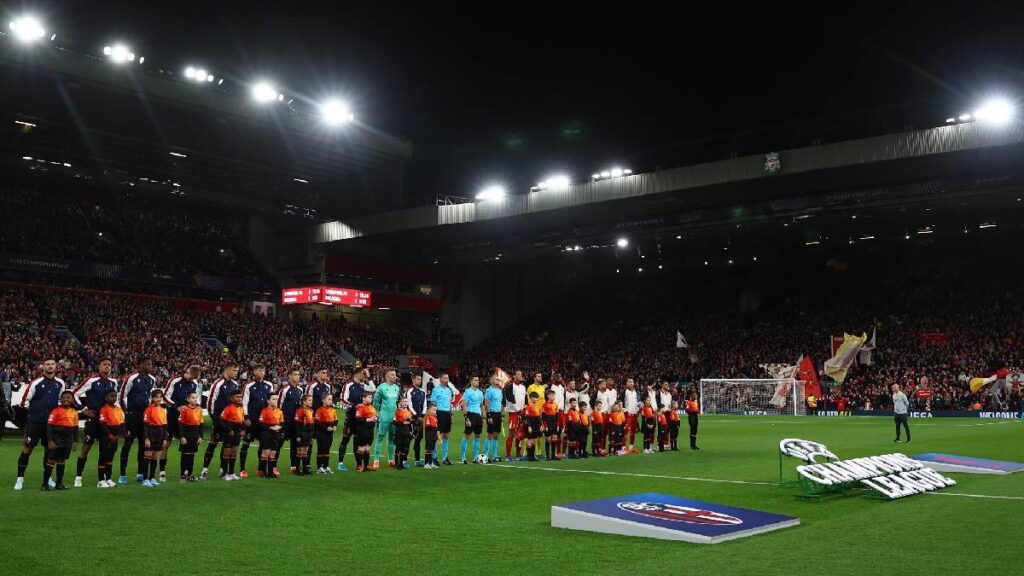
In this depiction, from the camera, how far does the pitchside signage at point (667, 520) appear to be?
838 centimetres

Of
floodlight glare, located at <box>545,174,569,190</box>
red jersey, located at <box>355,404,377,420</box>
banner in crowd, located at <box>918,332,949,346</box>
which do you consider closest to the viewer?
red jersey, located at <box>355,404,377,420</box>

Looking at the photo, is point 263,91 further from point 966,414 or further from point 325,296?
point 966,414

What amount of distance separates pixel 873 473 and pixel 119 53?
3445 cm

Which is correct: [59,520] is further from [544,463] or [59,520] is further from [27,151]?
[27,151]

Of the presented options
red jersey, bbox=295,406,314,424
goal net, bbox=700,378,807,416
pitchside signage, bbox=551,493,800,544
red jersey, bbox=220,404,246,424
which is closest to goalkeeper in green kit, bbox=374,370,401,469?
red jersey, bbox=295,406,314,424

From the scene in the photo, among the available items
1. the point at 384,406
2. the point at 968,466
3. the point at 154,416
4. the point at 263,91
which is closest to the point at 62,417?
the point at 154,416

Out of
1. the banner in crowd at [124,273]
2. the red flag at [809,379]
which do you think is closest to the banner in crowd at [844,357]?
the red flag at [809,379]

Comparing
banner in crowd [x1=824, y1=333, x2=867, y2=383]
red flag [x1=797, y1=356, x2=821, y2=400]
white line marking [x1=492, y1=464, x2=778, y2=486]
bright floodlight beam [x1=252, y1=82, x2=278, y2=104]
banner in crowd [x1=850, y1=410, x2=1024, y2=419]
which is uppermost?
bright floodlight beam [x1=252, y1=82, x2=278, y2=104]

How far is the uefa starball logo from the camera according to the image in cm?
886

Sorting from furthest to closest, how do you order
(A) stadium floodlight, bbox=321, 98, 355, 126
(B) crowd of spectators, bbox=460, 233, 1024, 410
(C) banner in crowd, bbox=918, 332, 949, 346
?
(C) banner in crowd, bbox=918, 332, 949, 346 < (A) stadium floodlight, bbox=321, 98, 355, 126 < (B) crowd of spectators, bbox=460, 233, 1024, 410

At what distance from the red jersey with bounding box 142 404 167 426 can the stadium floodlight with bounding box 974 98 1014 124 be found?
31.4 metres

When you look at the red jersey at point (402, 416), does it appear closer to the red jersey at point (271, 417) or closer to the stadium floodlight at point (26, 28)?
the red jersey at point (271, 417)

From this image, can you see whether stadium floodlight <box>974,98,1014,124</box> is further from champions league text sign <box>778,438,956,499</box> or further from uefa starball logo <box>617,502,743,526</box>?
uefa starball logo <box>617,502,743,526</box>

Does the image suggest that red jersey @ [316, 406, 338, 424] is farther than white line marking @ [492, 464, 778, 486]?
Yes
